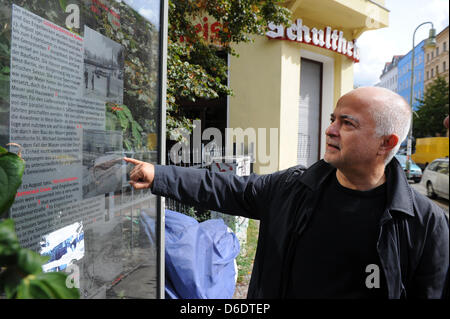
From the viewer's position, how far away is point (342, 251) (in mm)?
1442

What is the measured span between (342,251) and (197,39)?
16.1ft

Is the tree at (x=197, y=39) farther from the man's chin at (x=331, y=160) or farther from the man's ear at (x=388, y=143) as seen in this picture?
the man's ear at (x=388, y=143)

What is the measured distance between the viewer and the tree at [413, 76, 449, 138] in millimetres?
15164

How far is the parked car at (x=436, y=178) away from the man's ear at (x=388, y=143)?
11.3 meters

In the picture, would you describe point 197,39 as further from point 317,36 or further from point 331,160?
point 317,36

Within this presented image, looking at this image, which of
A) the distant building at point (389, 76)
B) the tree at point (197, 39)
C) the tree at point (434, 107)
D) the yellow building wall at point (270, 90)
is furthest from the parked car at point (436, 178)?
the distant building at point (389, 76)

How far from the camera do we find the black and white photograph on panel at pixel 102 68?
5.05ft

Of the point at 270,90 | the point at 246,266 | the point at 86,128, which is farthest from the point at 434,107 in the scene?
the point at 86,128

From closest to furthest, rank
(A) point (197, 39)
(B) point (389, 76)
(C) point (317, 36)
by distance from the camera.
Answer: (A) point (197, 39)
(C) point (317, 36)
(B) point (389, 76)

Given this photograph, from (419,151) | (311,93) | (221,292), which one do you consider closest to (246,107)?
(311,93)

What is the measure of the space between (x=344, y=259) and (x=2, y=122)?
1383 millimetres

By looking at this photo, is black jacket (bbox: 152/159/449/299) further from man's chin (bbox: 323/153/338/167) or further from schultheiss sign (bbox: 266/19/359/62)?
schultheiss sign (bbox: 266/19/359/62)

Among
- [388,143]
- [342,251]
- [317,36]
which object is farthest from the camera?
[317,36]

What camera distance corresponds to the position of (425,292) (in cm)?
139
